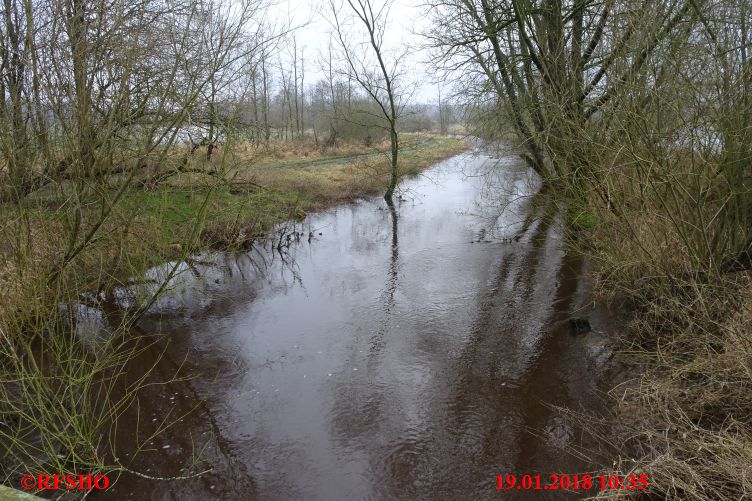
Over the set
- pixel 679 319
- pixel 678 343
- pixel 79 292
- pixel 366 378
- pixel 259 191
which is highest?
pixel 259 191

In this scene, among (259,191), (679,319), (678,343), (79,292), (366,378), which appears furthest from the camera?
(259,191)

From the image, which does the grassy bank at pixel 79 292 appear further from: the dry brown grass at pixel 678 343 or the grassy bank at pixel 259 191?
the dry brown grass at pixel 678 343

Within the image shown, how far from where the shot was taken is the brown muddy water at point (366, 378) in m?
5.40

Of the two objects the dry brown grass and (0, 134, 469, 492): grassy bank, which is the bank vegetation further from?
(0, 134, 469, 492): grassy bank

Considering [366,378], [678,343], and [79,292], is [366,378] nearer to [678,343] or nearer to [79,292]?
[678,343]

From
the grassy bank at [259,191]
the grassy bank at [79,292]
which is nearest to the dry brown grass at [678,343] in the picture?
the grassy bank at [79,292]

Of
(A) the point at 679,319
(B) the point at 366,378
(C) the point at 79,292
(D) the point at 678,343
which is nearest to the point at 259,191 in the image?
(C) the point at 79,292

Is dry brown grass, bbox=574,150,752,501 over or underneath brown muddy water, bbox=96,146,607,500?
over

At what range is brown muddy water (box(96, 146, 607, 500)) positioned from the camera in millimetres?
5398

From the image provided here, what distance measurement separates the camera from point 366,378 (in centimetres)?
729

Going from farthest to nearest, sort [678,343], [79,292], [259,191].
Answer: [259,191] < [79,292] < [678,343]

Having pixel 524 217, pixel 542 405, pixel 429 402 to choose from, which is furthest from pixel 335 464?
pixel 524 217

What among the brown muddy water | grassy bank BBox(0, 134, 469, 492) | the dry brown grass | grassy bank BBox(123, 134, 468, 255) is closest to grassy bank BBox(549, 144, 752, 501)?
the dry brown grass

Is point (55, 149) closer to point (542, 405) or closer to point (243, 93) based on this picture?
point (243, 93)
